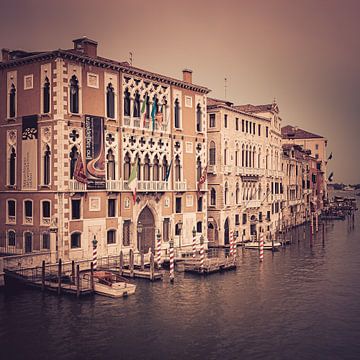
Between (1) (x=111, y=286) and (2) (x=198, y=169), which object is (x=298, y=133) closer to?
(2) (x=198, y=169)

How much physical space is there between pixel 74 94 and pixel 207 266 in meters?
13.5

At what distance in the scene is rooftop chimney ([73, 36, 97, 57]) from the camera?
33719mm

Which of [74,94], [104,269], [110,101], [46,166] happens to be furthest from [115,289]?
[110,101]

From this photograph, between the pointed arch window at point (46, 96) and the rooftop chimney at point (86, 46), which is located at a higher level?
the rooftop chimney at point (86, 46)

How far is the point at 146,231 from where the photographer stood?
1517 inches

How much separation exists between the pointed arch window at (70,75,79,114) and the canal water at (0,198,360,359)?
10820mm

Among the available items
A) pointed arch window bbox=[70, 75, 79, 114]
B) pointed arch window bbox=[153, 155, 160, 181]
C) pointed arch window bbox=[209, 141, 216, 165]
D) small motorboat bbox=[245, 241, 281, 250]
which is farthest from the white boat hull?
pointed arch window bbox=[209, 141, 216, 165]

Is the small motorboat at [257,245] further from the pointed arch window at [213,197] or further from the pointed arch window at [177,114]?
the pointed arch window at [177,114]

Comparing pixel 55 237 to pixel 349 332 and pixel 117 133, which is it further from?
pixel 349 332

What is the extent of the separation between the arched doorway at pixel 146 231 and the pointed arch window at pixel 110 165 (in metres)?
4.27

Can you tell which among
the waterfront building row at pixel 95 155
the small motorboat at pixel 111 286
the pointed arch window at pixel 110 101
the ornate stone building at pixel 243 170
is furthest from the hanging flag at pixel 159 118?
the small motorboat at pixel 111 286

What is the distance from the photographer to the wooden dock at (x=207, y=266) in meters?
35.1

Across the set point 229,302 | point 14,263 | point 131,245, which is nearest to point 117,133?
point 131,245

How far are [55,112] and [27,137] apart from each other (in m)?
2.94
